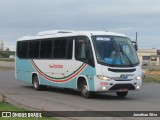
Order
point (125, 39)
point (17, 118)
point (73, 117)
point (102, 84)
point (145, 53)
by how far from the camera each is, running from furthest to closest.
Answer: point (145, 53) < point (125, 39) < point (102, 84) < point (73, 117) < point (17, 118)

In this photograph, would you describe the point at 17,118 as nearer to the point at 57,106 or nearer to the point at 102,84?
the point at 57,106

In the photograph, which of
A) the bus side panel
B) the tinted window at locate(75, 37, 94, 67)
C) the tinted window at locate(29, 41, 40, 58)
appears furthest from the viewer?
the bus side panel

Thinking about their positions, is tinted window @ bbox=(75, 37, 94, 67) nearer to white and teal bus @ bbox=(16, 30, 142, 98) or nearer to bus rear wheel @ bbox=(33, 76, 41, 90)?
white and teal bus @ bbox=(16, 30, 142, 98)

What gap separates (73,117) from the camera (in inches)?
475

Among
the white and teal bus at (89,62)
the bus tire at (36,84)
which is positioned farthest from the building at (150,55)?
the white and teal bus at (89,62)

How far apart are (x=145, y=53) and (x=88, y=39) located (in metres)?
139

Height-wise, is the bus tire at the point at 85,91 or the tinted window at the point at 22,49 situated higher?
the tinted window at the point at 22,49

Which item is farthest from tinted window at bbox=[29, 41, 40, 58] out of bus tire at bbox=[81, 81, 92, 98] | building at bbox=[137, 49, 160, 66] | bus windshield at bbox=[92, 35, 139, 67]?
building at bbox=[137, 49, 160, 66]

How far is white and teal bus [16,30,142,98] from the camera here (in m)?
18.7

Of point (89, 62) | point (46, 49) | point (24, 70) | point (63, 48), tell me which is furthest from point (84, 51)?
point (24, 70)

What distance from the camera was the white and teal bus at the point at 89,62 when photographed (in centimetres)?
1866

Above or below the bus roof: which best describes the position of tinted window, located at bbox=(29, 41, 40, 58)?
below

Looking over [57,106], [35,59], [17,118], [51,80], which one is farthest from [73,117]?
[35,59]

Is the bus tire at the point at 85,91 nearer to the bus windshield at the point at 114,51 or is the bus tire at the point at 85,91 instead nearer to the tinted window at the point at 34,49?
the bus windshield at the point at 114,51
